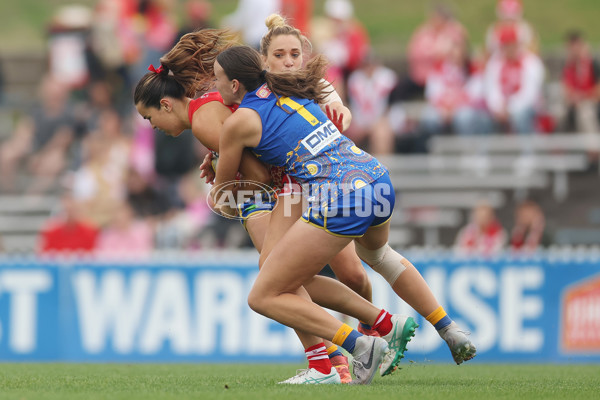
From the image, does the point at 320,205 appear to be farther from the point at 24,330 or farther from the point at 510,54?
the point at 510,54

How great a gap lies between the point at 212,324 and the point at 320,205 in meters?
5.51

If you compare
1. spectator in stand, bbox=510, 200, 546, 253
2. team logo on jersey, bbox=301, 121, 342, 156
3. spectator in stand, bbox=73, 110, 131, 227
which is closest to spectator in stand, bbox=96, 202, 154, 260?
spectator in stand, bbox=73, 110, 131, 227

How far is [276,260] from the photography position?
6094 mm

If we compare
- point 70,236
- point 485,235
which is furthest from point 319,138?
point 70,236

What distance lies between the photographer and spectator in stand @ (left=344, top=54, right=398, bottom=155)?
14133mm

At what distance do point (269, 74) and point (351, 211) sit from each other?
0.95 metres

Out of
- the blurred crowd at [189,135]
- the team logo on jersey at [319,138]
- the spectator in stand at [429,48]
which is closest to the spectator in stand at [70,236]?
the blurred crowd at [189,135]

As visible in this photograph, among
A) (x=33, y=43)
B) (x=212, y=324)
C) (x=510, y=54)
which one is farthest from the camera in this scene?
(x=33, y=43)

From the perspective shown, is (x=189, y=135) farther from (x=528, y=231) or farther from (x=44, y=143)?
(x=528, y=231)

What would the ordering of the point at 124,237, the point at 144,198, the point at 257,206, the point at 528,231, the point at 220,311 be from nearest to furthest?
1. the point at 257,206
2. the point at 220,311
3. the point at 528,231
4. the point at 124,237
5. the point at 144,198

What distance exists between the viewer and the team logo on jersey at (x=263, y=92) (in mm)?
6227

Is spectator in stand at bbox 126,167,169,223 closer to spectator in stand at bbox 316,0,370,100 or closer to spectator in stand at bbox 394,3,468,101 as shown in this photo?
spectator in stand at bbox 316,0,370,100

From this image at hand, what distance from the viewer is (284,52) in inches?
281

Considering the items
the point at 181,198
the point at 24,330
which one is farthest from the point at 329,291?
the point at 181,198
